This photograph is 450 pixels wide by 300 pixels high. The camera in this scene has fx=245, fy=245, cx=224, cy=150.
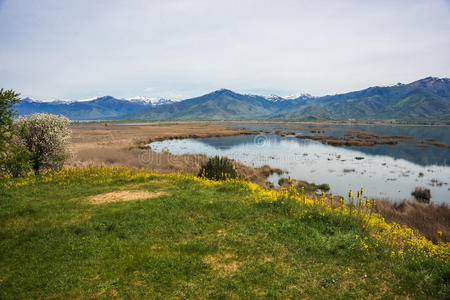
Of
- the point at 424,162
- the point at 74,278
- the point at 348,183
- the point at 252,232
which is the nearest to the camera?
the point at 74,278

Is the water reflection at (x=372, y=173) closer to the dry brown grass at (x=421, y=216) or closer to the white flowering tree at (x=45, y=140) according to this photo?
the dry brown grass at (x=421, y=216)

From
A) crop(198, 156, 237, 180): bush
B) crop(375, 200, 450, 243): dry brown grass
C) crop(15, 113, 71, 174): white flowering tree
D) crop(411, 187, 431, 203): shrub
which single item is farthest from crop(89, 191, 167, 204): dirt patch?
crop(411, 187, 431, 203): shrub

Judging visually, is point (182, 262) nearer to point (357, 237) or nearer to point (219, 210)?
point (219, 210)

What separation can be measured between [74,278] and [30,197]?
8.92 metres

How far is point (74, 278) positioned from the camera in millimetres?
6395

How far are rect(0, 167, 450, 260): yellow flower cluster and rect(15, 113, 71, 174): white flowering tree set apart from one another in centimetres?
118

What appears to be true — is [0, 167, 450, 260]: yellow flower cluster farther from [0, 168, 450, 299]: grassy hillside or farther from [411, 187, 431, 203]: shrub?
[411, 187, 431, 203]: shrub

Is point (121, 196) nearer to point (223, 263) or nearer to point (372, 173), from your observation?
point (223, 263)

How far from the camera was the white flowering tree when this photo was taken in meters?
17.8

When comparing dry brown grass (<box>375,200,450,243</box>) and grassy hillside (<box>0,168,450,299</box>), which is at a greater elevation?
grassy hillside (<box>0,168,450,299</box>)

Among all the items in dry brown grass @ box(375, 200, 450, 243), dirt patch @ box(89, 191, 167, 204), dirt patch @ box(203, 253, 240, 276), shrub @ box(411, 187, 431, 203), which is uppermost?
dirt patch @ box(89, 191, 167, 204)

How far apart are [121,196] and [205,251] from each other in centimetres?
770

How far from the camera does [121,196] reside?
1345 centimetres

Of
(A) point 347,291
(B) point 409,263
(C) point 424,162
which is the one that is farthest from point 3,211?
(C) point 424,162
